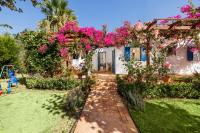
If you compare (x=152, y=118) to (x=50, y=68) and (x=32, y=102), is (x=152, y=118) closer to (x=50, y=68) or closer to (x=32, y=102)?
(x=32, y=102)

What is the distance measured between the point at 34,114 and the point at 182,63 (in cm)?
1500

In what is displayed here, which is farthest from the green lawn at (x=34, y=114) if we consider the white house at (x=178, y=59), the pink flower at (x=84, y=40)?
the white house at (x=178, y=59)

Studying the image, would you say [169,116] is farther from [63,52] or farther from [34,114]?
[63,52]

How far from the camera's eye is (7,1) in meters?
7.97

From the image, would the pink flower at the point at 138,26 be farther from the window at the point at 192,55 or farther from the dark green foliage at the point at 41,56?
the dark green foliage at the point at 41,56

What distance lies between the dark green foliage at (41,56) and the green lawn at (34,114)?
3709 mm

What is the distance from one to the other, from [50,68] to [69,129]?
11.1 m

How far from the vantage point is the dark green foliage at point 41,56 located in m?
19.8

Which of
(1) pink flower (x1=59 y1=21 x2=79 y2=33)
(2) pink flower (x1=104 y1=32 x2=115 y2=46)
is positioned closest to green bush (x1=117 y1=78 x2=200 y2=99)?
(1) pink flower (x1=59 y1=21 x2=79 y2=33)

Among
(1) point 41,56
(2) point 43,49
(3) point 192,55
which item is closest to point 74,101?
(2) point 43,49

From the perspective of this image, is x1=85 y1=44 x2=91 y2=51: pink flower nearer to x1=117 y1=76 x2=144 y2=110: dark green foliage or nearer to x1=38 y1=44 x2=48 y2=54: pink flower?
x1=38 y1=44 x2=48 y2=54: pink flower

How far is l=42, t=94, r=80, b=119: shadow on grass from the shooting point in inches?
451

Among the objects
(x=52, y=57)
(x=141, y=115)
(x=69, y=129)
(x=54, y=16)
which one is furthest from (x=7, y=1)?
(x=54, y=16)

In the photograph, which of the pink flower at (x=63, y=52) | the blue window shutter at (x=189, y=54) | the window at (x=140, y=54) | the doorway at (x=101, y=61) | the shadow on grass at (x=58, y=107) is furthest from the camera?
the doorway at (x=101, y=61)
